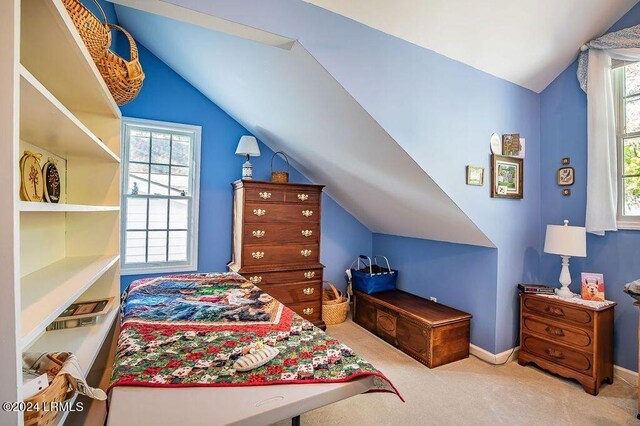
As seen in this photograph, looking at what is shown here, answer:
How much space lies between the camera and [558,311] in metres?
2.49

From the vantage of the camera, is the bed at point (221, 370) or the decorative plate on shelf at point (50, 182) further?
the decorative plate on shelf at point (50, 182)

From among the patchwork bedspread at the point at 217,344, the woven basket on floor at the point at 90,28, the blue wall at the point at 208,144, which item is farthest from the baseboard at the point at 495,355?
the woven basket on floor at the point at 90,28

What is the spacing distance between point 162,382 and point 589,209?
127 inches

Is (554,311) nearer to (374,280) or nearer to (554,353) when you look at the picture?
(554,353)

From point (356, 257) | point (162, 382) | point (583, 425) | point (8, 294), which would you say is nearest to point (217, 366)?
point (162, 382)

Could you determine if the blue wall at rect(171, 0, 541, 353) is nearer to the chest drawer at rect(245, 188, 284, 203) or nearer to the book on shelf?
the book on shelf

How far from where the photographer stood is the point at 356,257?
4367 millimetres

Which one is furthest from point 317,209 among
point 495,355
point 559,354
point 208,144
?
point 559,354

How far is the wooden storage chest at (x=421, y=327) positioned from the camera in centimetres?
270

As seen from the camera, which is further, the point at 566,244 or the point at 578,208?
the point at 578,208

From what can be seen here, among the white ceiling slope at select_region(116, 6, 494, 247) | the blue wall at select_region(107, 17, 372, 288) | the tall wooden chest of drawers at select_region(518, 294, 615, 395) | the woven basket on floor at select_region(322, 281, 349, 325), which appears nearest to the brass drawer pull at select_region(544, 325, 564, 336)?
the tall wooden chest of drawers at select_region(518, 294, 615, 395)

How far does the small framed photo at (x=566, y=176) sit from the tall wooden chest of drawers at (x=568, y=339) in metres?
1.07

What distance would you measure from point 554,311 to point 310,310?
2.27m

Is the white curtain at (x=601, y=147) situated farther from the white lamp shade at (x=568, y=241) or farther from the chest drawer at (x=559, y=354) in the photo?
the chest drawer at (x=559, y=354)
